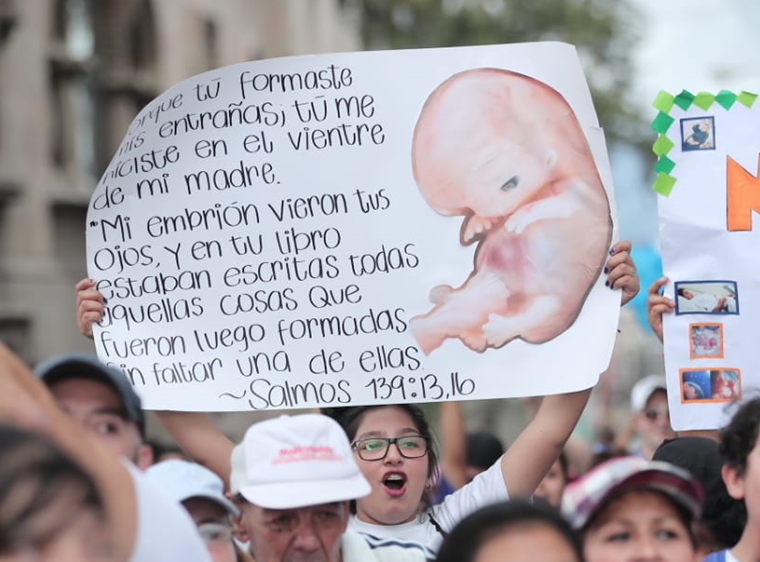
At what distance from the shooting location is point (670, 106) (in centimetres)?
407

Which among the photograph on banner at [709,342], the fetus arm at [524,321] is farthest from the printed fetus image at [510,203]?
the photograph on banner at [709,342]

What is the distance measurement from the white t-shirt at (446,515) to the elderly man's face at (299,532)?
1.30 ft

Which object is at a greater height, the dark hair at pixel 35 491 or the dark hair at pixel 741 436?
the dark hair at pixel 35 491

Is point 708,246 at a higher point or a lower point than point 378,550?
higher

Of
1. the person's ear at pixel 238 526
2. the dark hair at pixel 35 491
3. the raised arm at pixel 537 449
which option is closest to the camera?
the dark hair at pixel 35 491

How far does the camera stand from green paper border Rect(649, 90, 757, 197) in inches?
159

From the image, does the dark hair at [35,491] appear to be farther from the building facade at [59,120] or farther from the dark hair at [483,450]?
the building facade at [59,120]

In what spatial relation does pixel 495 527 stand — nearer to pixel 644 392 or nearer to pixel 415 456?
pixel 415 456

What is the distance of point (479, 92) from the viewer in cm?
402

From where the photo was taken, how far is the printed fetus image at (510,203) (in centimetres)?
385

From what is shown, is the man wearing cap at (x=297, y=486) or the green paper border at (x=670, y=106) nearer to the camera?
the man wearing cap at (x=297, y=486)

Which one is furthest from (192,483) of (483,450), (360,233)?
(483,450)

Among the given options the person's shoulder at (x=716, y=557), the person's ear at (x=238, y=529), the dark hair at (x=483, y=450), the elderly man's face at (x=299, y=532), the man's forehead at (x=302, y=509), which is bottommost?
the dark hair at (x=483, y=450)

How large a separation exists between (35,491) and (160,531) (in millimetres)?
370
